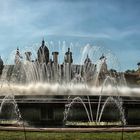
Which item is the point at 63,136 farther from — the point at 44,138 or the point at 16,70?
the point at 16,70

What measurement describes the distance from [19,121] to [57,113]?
144cm

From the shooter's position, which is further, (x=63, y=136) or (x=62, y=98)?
(x=62, y=98)

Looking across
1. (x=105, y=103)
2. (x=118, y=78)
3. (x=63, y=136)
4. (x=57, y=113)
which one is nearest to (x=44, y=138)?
(x=63, y=136)

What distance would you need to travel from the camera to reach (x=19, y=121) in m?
13.6

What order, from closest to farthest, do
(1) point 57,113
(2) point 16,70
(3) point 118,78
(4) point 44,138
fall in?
1. (4) point 44,138
2. (1) point 57,113
3. (2) point 16,70
4. (3) point 118,78

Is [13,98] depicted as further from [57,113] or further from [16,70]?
[16,70]

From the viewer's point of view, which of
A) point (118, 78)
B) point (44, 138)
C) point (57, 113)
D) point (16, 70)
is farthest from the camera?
point (118, 78)

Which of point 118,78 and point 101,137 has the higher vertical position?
point 118,78

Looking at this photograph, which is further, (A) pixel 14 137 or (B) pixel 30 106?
(B) pixel 30 106

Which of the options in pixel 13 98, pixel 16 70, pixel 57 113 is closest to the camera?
pixel 57 113

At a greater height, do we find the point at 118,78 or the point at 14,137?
the point at 118,78

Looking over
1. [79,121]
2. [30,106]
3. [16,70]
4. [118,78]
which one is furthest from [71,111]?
[118,78]

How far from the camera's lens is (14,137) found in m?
10.1

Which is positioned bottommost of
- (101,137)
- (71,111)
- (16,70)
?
(101,137)
